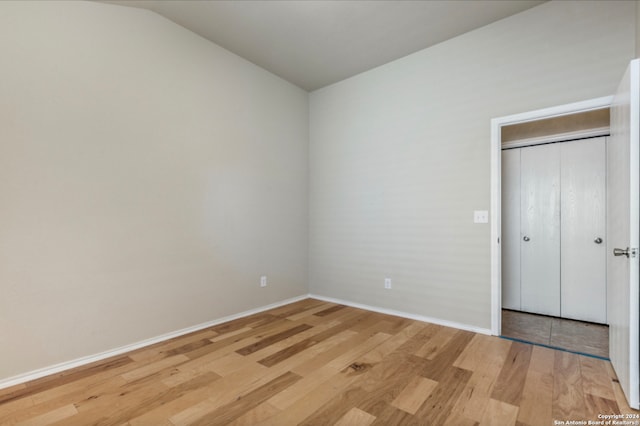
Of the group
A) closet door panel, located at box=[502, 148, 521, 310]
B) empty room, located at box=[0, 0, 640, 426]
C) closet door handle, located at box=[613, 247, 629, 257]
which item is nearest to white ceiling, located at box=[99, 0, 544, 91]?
empty room, located at box=[0, 0, 640, 426]

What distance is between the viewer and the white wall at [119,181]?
6.72ft

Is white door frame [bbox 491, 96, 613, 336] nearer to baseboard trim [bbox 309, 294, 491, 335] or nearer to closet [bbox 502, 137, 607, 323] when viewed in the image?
baseboard trim [bbox 309, 294, 491, 335]

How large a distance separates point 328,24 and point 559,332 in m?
3.67

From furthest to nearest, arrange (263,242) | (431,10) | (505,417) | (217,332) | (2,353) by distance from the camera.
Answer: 1. (263,242)
2. (217,332)
3. (431,10)
4. (2,353)
5. (505,417)

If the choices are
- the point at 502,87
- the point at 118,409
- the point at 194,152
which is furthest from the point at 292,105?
the point at 118,409

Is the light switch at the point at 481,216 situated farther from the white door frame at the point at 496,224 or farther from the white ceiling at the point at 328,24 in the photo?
the white ceiling at the point at 328,24

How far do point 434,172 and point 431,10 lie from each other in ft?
4.78

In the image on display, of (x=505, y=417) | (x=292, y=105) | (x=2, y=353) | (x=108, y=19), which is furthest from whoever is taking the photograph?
(x=292, y=105)

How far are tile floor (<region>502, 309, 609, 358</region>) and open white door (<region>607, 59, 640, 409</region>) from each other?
581 millimetres

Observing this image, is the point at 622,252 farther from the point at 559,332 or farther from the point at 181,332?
the point at 181,332

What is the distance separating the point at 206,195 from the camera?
307 cm

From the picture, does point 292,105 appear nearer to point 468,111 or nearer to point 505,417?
point 468,111

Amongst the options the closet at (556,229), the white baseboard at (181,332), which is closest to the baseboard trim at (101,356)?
the white baseboard at (181,332)

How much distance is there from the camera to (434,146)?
10.4 ft
